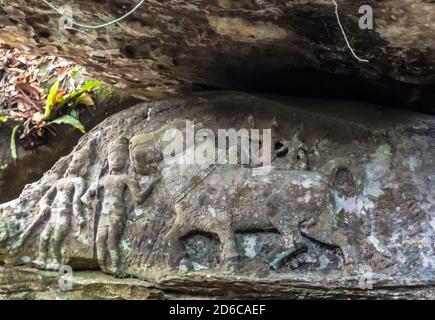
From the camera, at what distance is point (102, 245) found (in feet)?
10.0

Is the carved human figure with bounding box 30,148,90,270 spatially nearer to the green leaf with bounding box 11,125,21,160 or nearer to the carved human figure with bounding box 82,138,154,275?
the carved human figure with bounding box 82,138,154,275

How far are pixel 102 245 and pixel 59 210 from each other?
343 mm

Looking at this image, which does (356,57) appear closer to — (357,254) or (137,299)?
(357,254)

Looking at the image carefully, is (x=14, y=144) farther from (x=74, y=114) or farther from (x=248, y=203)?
(x=248, y=203)

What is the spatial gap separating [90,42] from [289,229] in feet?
4.80

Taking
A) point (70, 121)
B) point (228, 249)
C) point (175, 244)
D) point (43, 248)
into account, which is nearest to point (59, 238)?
point (43, 248)

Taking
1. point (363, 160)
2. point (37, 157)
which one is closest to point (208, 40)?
point (363, 160)

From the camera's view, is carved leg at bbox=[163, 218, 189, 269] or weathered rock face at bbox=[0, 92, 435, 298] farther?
carved leg at bbox=[163, 218, 189, 269]

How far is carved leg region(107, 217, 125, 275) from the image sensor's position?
3.03m

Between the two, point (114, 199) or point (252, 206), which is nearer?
point (252, 206)

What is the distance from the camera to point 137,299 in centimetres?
292

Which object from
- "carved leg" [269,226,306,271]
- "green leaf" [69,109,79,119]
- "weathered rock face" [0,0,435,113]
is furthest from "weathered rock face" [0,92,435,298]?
"green leaf" [69,109,79,119]

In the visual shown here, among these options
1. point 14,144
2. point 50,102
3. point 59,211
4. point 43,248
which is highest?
point 50,102

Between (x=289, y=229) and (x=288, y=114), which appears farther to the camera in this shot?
(x=288, y=114)
